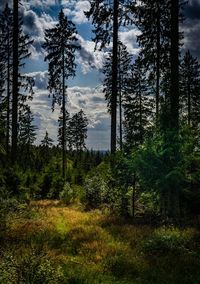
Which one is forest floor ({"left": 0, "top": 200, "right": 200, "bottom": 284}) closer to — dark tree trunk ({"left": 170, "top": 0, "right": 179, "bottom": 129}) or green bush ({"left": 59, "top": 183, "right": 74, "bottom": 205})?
dark tree trunk ({"left": 170, "top": 0, "right": 179, "bottom": 129})

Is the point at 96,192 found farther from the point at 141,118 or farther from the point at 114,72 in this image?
the point at 141,118

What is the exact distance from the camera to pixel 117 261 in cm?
954

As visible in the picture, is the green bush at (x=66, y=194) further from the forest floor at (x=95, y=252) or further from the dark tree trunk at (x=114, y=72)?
the forest floor at (x=95, y=252)

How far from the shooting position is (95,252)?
415 inches

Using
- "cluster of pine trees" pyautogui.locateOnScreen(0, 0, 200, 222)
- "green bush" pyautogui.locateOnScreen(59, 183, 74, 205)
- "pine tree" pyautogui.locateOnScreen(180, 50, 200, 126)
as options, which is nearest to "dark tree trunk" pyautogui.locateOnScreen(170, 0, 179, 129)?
"cluster of pine trees" pyautogui.locateOnScreen(0, 0, 200, 222)

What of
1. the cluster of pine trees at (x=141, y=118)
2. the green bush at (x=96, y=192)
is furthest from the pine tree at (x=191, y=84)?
the green bush at (x=96, y=192)

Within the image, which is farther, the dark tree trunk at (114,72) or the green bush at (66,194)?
the green bush at (66,194)

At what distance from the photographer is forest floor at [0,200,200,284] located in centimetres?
A: 770

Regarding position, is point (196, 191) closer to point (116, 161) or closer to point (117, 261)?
point (116, 161)

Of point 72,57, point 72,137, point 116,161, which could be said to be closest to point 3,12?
point 72,57

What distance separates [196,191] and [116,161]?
4076mm

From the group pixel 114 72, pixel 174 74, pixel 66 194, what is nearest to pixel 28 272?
pixel 174 74

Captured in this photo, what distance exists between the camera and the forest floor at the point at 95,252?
7.70 m

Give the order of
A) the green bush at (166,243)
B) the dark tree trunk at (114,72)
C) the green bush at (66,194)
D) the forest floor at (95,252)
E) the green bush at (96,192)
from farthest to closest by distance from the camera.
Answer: the green bush at (66,194) < the dark tree trunk at (114,72) < the green bush at (96,192) < the green bush at (166,243) < the forest floor at (95,252)
